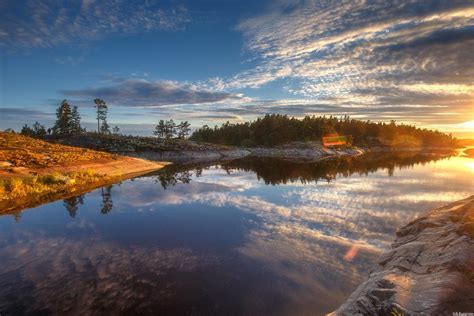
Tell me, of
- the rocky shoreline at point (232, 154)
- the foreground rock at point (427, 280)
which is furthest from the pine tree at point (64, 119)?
the foreground rock at point (427, 280)

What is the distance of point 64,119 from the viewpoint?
11294 cm

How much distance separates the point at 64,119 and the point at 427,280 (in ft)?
A: 419

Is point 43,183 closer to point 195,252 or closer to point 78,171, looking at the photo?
point 78,171

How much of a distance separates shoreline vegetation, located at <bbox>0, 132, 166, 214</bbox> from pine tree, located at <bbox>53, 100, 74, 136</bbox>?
216 ft

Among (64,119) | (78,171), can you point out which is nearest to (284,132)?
(64,119)

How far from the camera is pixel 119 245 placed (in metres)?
15.4

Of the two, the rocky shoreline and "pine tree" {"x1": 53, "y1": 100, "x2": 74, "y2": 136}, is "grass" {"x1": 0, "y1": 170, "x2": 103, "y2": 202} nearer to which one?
the rocky shoreline

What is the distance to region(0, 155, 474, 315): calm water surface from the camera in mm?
9898

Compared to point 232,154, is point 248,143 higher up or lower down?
higher up

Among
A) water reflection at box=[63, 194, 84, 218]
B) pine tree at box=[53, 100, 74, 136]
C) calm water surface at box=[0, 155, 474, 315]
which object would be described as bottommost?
water reflection at box=[63, 194, 84, 218]

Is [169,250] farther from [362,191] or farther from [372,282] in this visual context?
[362,191]

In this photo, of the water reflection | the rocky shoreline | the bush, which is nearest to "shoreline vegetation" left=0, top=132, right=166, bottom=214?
the water reflection

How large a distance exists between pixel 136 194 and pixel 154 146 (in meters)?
57.8

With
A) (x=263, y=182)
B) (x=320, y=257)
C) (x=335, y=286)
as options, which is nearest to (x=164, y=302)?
(x=335, y=286)
